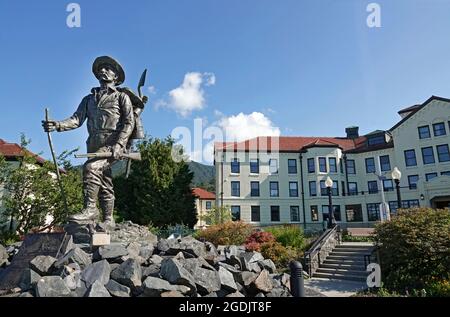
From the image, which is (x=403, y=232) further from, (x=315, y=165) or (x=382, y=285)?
(x=315, y=165)

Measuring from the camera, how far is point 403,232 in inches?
420

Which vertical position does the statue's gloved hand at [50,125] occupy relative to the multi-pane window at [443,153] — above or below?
below

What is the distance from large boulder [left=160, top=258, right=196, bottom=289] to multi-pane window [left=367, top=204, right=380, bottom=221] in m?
35.3

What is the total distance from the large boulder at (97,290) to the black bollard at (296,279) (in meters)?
3.34

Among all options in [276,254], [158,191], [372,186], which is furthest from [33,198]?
[372,186]

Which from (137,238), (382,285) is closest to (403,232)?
(382,285)

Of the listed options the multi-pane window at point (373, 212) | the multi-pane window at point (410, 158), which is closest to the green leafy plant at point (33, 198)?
the multi-pane window at point (373, 212)

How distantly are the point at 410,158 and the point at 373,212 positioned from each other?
23.8 feet

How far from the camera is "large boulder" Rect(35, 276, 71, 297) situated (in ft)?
14.9

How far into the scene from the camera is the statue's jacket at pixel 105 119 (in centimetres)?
775

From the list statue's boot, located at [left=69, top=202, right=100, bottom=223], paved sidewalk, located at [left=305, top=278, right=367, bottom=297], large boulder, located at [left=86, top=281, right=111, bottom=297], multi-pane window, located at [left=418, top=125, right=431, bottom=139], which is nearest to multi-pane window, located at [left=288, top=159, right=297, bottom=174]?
multi-pane window, located at [left=418, top=125, right=431, bottom=139]

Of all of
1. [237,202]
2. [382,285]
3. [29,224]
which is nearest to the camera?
[382,285]

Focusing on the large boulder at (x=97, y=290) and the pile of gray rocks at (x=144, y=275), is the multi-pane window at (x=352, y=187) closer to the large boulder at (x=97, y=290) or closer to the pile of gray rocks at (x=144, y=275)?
the pile of gray rocks at (x=144, y=275)

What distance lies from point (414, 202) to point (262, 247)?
89.7 ft
